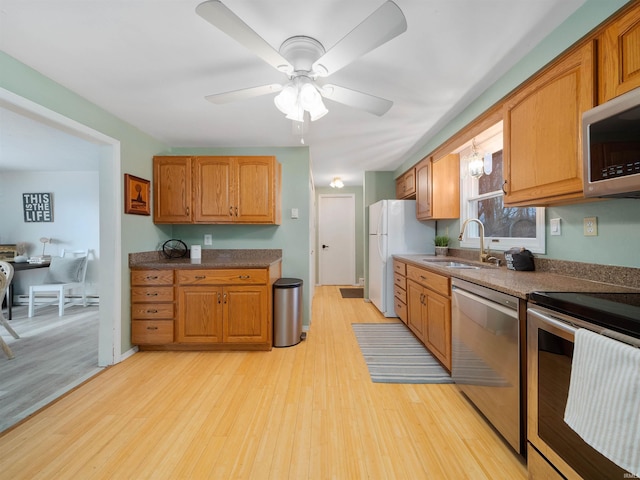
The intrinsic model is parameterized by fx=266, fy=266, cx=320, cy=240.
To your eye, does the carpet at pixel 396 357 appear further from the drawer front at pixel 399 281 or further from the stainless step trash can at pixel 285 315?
the stainless step trash can at pixel 285 315

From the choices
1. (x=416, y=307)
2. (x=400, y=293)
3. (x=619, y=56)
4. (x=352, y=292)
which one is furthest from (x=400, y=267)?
(x=619, y=56)

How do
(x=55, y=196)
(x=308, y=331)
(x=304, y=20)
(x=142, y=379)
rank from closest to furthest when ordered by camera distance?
1. (x=304, y=20)
2. (x=142, y=379)
3. (x=308, y=331)
4. (x=55, y=196)

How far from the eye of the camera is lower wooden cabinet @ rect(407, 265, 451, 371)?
215cm

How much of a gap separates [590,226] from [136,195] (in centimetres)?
368

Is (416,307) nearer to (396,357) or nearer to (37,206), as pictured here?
(396,357)

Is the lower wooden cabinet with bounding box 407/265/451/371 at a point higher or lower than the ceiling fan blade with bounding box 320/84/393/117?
lower

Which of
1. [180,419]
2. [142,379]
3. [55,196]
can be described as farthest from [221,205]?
[55,196]

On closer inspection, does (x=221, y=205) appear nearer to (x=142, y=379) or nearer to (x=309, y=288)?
(x=309, y=288)

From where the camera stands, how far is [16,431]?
159 centimetres

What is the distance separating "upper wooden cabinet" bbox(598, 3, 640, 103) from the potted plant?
231 cm

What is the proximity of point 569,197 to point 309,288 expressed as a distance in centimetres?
260

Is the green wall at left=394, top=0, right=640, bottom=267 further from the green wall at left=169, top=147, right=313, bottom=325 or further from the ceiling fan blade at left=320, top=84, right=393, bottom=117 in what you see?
the green wall at left=169, top=147, right=313, bottom=325

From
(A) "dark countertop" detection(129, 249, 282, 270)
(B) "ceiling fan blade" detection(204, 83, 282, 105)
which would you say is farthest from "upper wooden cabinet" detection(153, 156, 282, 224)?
(B) "ceiling fan blade" detection(204, 83, 282, 105)

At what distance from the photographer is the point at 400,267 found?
3.42 m
